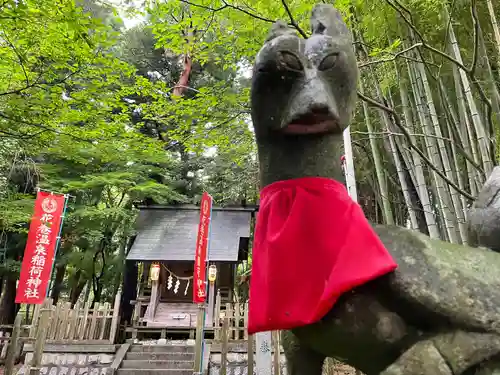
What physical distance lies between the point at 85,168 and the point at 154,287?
3.50 meters

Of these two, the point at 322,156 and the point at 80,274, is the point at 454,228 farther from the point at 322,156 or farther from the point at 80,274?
the point at 80,274

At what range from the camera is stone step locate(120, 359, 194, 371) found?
7598 mm

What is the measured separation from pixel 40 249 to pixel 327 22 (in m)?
6.69

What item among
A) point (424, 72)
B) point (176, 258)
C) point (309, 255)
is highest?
point (424, 72)

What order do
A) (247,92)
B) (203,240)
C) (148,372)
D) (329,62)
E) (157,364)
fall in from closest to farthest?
(329,62) < (247,92) < (203,240) < (148,372) < (157,364)

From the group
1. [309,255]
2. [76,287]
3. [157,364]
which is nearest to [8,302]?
[76,287]

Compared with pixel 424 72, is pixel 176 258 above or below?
below

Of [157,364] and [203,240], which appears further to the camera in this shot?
[157,364]

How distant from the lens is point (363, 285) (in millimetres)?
1263

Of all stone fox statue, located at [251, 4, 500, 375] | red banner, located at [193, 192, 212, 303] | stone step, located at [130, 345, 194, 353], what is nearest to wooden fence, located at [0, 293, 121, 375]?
stone step, located at [130, 345, 194, 353]

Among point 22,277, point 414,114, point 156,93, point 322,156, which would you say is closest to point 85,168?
point 22,277

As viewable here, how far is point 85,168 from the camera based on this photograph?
33.6ft

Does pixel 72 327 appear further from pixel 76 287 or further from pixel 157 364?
pixel 76 287

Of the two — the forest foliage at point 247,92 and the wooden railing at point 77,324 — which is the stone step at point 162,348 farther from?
the forest foliage at point 247,92
